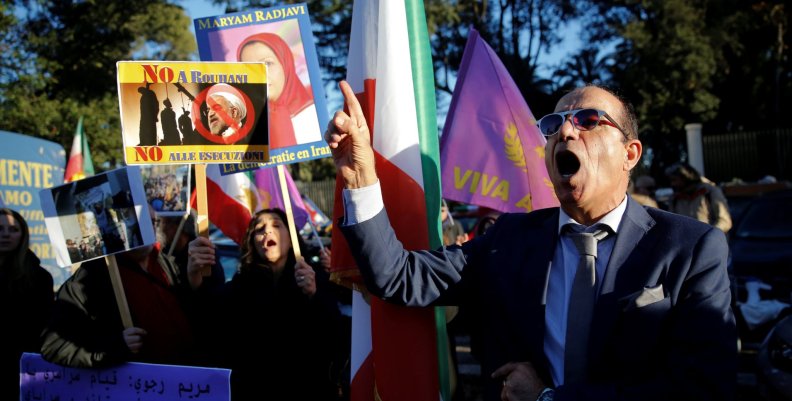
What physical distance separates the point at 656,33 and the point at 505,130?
872 inches

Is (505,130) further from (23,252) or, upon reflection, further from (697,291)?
(23,252)

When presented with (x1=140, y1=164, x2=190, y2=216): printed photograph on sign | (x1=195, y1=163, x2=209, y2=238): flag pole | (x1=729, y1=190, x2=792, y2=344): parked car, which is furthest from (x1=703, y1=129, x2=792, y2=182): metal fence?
(x1=195, y1=163, x2=209, y2=238): flag pole

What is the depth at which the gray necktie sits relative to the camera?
201 centimetres

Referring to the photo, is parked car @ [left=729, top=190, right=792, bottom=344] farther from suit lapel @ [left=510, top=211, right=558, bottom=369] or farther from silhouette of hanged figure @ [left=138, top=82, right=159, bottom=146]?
silhouette of hanged figure @ [left=138, top=82, right=159, bottom=146]

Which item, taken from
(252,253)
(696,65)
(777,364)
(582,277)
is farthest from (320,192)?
(582,277)

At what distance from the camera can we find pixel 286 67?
13.0ft

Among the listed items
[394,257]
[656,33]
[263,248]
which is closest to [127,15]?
[656,33]

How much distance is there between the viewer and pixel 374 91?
2.91 m

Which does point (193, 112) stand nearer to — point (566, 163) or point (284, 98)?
point (284, 98)

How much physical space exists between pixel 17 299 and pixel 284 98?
1895 millimetres

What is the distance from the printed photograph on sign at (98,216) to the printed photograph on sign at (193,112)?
0.16m

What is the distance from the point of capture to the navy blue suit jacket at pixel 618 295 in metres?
1.89

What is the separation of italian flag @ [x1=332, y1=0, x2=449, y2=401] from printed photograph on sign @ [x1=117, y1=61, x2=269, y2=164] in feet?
2.28

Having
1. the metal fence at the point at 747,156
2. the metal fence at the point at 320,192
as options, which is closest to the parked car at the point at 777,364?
the metal fence at the point at 747,156
